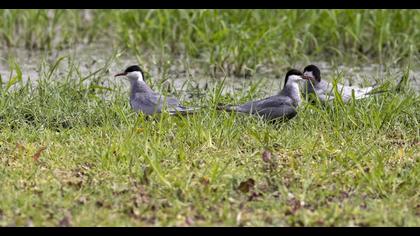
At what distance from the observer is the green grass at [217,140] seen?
17.9ft

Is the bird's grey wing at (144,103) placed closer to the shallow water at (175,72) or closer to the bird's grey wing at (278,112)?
the shallow water at (175,72)

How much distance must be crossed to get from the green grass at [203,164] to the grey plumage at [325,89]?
6.8 inches

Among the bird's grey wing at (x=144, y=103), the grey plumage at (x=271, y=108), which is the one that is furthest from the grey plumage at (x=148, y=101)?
the grey plumage at (x=271, y=108)

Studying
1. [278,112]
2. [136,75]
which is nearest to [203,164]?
[278,112]

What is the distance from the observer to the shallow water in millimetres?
8750

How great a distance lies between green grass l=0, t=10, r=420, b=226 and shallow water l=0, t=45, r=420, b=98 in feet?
0.14

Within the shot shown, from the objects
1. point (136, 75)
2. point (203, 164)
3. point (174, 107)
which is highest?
point (136, 75)

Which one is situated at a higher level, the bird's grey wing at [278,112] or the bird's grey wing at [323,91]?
the bird's grey wing at [323,91]

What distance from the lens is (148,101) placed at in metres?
7.75

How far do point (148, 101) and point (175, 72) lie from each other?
5.64ft

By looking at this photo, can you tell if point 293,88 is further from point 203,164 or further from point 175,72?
point 203,164

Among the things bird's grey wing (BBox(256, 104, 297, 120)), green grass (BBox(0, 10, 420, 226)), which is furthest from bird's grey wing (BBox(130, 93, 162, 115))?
bird's grey wing (BBox(256, 104, 297, 120))

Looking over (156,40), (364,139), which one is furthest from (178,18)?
(364,139)

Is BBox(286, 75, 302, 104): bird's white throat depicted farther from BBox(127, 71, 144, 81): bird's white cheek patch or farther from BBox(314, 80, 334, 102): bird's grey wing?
BBox(127, 71, 144, 81): bird's white cheek patch
